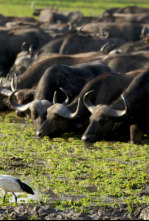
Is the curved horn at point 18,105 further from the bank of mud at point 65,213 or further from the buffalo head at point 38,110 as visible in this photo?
the bank of mud at point 65,213

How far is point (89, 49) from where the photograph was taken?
21.0 metres

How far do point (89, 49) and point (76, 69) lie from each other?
8.16 m

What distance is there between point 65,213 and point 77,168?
224 centimetres

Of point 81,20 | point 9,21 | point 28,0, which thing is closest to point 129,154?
point 9,21

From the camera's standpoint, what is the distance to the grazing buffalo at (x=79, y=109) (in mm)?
11047

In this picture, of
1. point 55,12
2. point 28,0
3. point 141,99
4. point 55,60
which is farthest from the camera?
point 28,0

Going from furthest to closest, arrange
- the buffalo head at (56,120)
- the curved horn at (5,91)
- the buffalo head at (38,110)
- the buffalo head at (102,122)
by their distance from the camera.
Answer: the curved horn at (5,91), the buffalo head at (38,110), the buffalo head at (56,120), the buffalo head at (102,122)

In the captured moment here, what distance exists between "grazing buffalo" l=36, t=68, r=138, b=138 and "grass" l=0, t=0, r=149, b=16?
35723 mm

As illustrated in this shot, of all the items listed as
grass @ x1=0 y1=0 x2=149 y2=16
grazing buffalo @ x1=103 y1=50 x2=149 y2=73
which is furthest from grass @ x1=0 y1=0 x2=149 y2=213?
grass @ x1=0 y1=0 x2=149 y2=16

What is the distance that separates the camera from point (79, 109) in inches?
442

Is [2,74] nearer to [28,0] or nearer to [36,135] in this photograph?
[36,135]

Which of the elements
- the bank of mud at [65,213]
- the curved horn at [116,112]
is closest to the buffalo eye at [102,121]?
the curved horn at [116,112]

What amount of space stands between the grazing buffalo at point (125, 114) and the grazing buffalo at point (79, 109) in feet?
1.25

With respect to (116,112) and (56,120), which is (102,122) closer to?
(116,112)
